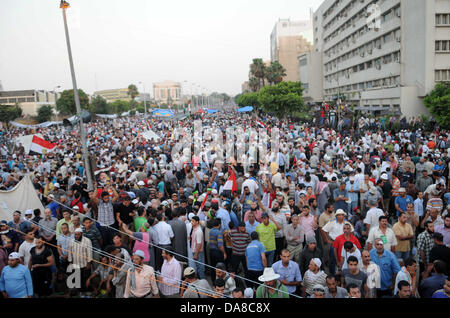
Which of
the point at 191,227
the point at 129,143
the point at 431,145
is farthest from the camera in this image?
the point at 129,143

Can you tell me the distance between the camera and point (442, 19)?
2955 centimetres

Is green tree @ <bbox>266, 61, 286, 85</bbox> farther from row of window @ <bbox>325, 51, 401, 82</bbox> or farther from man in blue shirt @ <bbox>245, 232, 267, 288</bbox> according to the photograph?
man in blue shirt @ <bbox>245, 232, 267, 288</bbox>

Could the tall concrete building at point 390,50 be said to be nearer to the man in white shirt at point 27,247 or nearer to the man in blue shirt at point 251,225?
the man in blue shirt at point 251,225

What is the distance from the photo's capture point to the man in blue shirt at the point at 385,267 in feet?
16.8

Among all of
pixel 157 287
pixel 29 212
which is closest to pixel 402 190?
pixel 157 287

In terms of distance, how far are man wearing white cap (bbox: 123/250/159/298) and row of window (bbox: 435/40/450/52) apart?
33.4 metres

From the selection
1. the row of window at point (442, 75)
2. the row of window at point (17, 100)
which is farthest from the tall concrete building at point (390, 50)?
Answer: the row of window at point (17, 100)

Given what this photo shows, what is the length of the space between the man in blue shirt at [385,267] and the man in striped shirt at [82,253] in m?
4.75

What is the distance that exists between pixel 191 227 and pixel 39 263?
2676 millimetres

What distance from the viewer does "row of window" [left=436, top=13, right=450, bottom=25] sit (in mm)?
29484

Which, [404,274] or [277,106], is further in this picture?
[277,106]

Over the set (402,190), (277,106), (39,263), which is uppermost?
(277,106)
